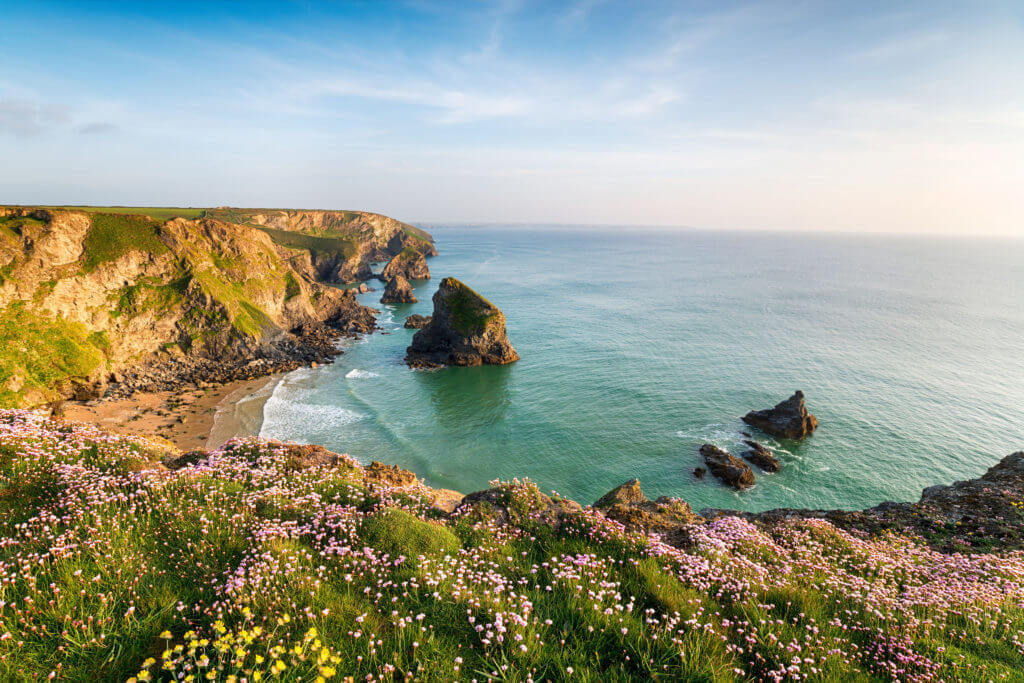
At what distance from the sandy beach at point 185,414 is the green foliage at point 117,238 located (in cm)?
2158

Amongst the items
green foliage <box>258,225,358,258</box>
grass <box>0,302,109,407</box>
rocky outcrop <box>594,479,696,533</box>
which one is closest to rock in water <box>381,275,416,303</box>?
green foliage <box>258,225,358,258</box>

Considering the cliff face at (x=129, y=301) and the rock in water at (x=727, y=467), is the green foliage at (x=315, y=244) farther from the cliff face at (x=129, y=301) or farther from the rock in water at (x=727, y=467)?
the rock in water at (x=727, y=467)

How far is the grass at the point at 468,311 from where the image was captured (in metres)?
64.9

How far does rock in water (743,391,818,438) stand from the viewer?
41.2 metres

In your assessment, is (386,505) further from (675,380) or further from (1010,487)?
(675,380)

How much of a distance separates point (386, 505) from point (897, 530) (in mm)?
18779

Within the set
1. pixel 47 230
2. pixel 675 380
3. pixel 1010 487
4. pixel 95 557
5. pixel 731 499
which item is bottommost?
pixel 731 499

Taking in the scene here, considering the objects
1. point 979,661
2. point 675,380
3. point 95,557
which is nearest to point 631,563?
point 979,661

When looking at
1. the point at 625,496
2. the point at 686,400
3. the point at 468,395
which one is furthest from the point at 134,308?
the point at 686,400

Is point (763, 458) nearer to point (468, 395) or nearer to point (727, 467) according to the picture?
point (727, 467)

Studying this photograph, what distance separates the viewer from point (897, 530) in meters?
15.3

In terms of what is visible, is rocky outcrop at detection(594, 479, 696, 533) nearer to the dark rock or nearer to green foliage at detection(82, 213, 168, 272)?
the dark rock

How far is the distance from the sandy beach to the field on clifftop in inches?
1278

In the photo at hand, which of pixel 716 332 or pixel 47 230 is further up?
pixel 47 230
